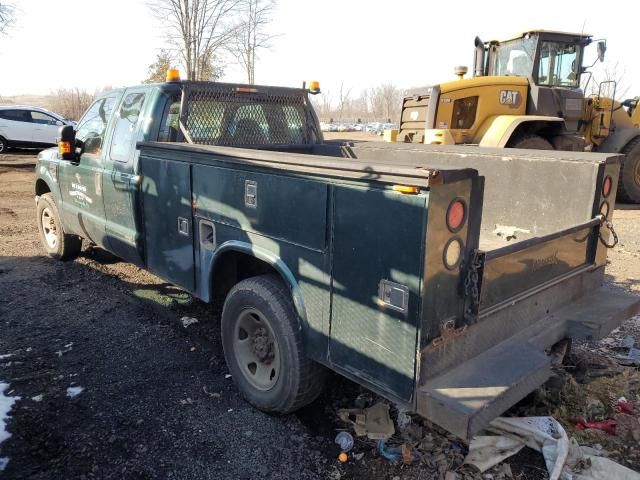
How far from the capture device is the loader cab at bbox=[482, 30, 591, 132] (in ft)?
32.0

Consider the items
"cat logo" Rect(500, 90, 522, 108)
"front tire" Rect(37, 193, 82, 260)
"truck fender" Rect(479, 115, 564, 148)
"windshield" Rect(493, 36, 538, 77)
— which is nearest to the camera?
"front tire" Rect(37, 193, 82, 260)

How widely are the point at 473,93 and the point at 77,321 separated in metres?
7.62

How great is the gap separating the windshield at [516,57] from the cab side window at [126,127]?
25.8ft

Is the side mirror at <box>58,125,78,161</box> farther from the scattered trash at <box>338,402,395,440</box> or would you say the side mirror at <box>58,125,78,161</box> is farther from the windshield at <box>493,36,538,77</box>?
the windshield at <box>493,36,538,77</box>

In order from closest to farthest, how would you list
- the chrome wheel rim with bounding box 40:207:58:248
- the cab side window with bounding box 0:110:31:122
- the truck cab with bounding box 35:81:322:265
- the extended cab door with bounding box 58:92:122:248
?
1. the truck cab with bounding box 35:81:322:265
2. the extended cab door with bounding box 58:92:122:248
3. the chrome wheel rim with bounding box 40:207:58:248
4. the cab side window with bounding box 0:110:31:122

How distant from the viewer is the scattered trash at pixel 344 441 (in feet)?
9.91

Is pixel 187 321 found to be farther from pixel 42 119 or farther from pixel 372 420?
pixel 42 119

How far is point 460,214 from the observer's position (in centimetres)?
236

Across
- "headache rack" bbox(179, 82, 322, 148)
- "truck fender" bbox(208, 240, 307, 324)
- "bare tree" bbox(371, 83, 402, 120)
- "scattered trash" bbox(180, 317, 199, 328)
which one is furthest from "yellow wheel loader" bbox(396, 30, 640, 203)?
"bare tree" bbox(371, 83, 402, 120)

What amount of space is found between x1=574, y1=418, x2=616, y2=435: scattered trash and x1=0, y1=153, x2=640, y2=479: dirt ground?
0.58 feet

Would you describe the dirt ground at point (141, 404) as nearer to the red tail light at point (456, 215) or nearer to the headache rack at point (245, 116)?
the red tail light at point (456, 215)

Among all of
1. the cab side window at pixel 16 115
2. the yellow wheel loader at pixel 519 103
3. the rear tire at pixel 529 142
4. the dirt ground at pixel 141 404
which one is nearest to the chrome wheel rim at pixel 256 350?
the dirt ground at pixel 141 404

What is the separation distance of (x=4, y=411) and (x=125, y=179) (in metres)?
1.98

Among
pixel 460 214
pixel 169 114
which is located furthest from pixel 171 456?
pixel 169 114
